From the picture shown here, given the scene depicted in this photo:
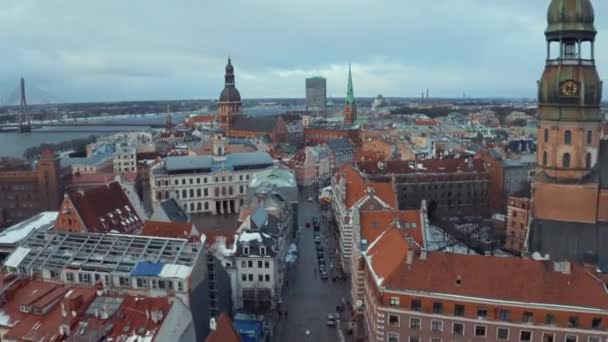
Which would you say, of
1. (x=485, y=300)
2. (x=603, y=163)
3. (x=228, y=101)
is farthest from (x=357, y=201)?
(x=228, y=101)

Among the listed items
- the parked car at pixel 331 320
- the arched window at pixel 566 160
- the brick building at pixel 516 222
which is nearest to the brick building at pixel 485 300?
the parked car at pixel 331 320

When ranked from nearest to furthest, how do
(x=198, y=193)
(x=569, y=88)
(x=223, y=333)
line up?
(x=223, y=333)
(x=569, y=88)
(x=198, y=193)

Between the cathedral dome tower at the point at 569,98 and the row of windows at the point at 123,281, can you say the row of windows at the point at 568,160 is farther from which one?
the row of windows at the point at 123,281

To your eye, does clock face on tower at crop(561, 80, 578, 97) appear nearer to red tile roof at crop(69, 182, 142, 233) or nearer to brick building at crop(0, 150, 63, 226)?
red tile roof at crop(69, 182, 142, 233)

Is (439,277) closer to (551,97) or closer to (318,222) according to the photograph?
(551,97)

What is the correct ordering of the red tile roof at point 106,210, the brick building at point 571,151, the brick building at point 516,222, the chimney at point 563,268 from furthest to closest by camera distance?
the brick building at point 516,222
the red tile roof at point 106,210
the brick building at point 571,151
the chimney at point 563,268

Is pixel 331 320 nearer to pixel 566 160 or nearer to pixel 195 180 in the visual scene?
pixel 566 160
